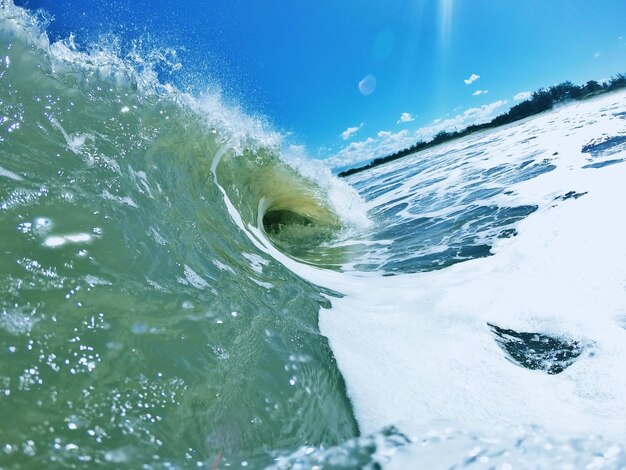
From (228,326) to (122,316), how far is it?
57cm

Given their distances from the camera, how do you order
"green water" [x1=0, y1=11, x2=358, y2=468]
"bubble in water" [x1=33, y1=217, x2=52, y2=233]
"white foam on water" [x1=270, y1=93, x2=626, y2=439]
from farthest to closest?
"bubble in water" [x1=33, y1=217, x2=52, y2=233]
"white foam on water" [x1=270, y1=93, x2=626, y2=439]
"green water" [x1=0, y1=11, x2=358, y2=468]

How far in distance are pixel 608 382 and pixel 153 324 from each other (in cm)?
222

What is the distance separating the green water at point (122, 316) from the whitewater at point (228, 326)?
0.01 m

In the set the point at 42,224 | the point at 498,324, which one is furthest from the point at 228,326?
the point at 498,324

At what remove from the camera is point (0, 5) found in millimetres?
3371

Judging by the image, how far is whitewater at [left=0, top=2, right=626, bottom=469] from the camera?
1.39m

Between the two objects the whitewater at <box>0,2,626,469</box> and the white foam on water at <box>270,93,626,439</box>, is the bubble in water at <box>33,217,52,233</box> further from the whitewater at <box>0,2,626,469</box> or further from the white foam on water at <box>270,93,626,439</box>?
the white foam on water at <box>270,93,626,439</box>

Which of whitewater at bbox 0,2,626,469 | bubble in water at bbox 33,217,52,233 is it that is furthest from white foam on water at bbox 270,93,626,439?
bubble in water at bbox 33,217,52,233

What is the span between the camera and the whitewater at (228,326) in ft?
4.57

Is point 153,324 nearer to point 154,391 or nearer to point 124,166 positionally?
point 154,391

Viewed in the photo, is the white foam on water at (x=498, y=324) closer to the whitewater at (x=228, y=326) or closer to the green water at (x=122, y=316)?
the whitewater at (x=228, y=326)

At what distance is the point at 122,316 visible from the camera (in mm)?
1753

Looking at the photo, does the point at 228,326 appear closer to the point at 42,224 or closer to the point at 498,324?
the point at 42,224

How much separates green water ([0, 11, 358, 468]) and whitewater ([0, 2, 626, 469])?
1 cm
